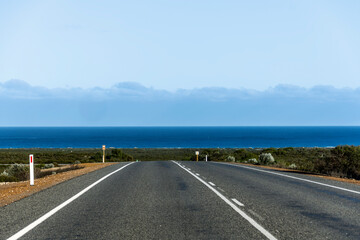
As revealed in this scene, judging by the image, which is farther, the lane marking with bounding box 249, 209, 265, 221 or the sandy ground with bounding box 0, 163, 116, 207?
the sandy ground with bounding box 0, 163, 116, 207

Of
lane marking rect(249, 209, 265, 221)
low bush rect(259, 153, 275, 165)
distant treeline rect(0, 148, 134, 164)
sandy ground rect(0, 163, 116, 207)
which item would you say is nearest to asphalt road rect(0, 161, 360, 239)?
lane marking rect(249, 209, 265, 221)

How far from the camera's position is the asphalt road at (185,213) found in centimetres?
617

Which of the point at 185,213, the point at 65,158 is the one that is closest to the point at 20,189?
the point at 185,213

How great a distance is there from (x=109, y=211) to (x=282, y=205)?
3.96m

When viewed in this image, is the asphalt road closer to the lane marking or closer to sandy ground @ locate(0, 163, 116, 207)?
the lane marking

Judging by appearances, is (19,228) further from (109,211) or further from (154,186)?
(154,186)

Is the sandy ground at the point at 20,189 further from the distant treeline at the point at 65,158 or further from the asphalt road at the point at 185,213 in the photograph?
the distant treeline at the point at 65,158

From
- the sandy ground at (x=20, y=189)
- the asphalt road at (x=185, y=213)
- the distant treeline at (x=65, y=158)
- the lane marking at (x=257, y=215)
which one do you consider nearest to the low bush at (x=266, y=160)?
the sandy ground at (x=20, y=189)

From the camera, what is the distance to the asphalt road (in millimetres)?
6168

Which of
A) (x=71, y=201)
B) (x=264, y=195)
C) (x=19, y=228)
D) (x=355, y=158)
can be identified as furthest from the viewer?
(x=355, y=158)

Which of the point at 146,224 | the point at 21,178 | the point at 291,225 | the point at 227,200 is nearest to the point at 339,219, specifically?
the point at 291,225

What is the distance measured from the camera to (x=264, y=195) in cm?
1059

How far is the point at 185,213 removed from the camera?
25.7 feet

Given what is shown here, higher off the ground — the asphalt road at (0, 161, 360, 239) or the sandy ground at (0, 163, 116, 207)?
the asphalt road at (0, 161, 360, 239)
